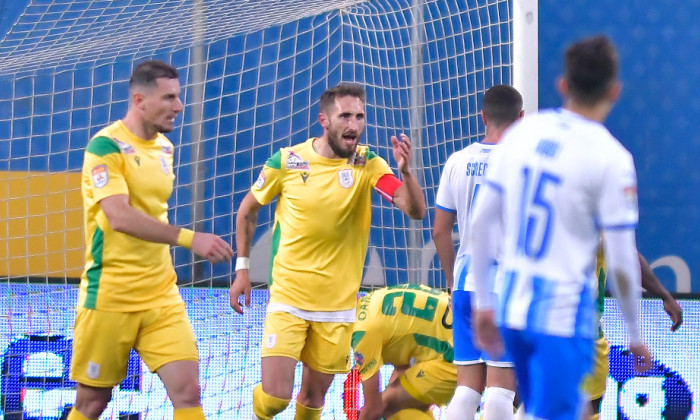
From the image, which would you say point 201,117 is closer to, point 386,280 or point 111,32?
point 111,32

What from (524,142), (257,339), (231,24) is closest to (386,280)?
(257,339)

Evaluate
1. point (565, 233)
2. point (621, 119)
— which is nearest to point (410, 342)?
point (565, 233)

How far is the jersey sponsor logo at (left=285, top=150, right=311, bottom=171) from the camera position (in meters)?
5.28

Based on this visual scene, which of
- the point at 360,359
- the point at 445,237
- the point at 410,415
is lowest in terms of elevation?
the point at 410,415

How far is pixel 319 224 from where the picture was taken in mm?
5176

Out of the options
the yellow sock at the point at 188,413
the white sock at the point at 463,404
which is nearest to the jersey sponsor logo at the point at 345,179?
the white sock at the point at 463,404

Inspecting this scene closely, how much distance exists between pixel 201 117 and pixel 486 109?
9.03 ft

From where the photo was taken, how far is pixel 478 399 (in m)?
4.60

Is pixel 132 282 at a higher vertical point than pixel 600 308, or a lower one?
higher

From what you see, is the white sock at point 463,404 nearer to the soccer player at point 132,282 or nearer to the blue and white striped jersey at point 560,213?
the soccer player at point 132,282

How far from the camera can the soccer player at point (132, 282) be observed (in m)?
4.38

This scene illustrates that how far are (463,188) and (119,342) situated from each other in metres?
1.66

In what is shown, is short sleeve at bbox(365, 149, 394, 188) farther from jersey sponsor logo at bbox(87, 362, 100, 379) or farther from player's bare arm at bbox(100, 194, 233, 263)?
jersey sponsor logo at bbox(87, 362, 100, 379)

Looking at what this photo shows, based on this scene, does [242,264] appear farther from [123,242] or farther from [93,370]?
[93,370]
